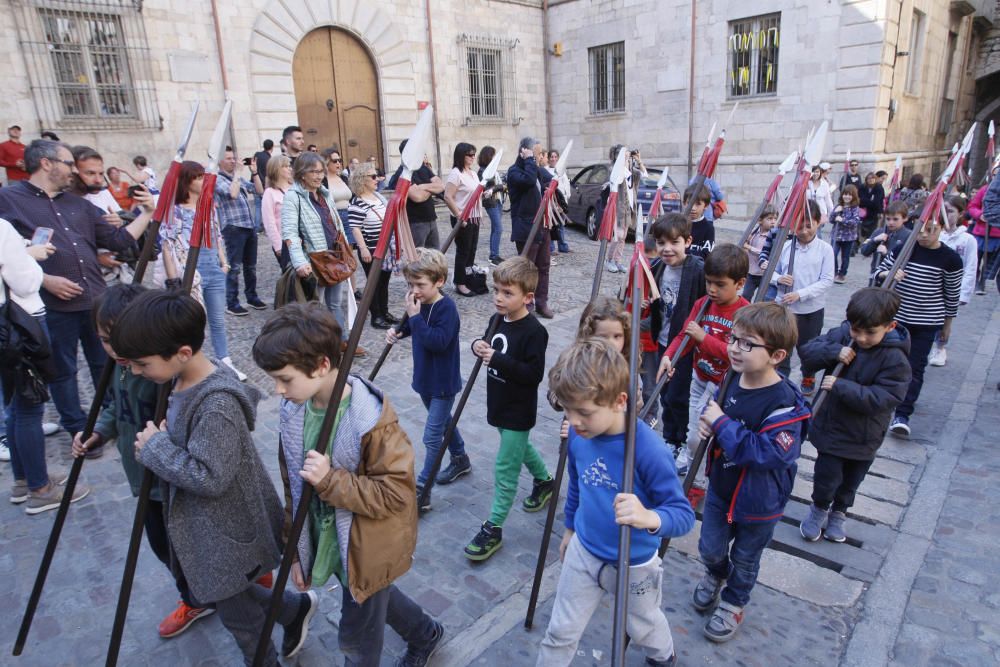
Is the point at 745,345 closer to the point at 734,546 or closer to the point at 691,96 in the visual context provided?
the point at 734,546

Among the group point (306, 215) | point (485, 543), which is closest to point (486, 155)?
point (306, 215)

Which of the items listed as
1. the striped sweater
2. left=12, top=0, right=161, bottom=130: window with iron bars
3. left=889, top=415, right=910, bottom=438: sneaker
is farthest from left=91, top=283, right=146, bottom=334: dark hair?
left=12, top=0, right=161, bottom=130: window with iron bars

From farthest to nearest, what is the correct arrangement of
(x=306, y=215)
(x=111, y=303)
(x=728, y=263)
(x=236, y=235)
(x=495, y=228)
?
(x=495, y=228) → (x=236, y=235) → (x=306, y=215) → (x=728, y=263) → (x=111, y=303)

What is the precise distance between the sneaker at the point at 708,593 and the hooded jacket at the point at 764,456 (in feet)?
1.38

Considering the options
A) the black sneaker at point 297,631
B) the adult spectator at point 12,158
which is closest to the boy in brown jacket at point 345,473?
the black sneaker at point 297,631

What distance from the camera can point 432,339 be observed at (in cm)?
352

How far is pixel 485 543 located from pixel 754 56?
15291mm

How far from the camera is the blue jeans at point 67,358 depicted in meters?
4.01

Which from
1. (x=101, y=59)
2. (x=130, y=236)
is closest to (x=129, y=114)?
(x=101, y=59)

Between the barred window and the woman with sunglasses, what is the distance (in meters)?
11.3

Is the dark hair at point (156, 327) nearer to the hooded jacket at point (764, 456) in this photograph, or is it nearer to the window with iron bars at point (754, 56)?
the hooded jacket at point (764, 456)

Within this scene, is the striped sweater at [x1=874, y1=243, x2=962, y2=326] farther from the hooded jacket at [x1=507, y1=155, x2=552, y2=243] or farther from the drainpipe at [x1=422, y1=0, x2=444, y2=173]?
the drainpipe at [x1=422, y1=0, x2=444, y2=173]

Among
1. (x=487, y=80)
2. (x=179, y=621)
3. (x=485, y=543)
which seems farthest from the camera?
(x=487, y=80)

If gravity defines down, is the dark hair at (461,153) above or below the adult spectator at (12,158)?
below
